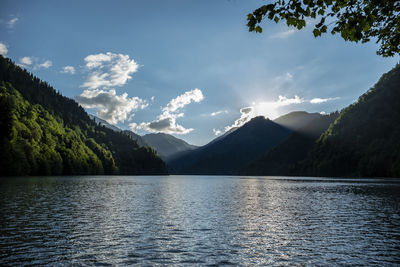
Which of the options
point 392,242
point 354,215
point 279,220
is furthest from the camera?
point 354,215

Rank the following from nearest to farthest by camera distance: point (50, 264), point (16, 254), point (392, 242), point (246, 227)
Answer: point (50, 264), point (16, 254), point (392, 242), point (246, 227)

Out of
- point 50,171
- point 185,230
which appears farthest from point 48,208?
point 50,171

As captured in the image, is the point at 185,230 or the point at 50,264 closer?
the point at 50,264

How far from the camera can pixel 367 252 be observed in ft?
70.0

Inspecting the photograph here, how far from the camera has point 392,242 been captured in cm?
2445

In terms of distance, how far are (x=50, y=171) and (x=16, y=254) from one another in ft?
584

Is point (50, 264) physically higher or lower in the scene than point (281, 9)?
lower

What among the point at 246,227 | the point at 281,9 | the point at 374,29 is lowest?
the point at 246,227

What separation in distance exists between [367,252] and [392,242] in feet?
16.0

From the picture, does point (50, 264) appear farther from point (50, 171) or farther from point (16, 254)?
point (50, 171)

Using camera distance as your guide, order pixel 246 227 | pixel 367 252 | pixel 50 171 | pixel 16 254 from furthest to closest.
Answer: pixel 50 171
pixel 246 227
pixel 367 252
pixel 16 254

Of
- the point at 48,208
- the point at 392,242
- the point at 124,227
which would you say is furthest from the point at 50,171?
the point at 392,242

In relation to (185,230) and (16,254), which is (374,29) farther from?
(16,254)

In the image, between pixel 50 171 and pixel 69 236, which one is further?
pixel 50 171
